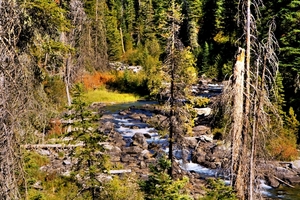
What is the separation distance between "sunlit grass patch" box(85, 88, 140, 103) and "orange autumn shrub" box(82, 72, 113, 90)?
2.60 ft

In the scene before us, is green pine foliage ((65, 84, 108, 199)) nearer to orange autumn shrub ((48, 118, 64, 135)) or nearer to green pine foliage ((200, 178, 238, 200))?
green pine foliage ((200, 178, 238, 200))

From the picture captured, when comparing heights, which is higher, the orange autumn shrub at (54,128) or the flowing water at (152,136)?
the orange autumn shrub at (54,128)

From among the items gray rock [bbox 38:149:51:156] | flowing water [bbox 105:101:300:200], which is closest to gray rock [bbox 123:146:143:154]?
flowing water [bbox 105:101:300:200]

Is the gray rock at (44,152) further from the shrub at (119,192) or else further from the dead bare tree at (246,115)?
Answer: the dead bare tree at (246,115)

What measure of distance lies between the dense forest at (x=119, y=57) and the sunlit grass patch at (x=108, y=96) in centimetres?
118

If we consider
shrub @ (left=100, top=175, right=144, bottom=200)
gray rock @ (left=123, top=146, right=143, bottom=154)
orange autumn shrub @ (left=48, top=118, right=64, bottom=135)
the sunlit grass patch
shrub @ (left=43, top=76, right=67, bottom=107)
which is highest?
shrub @ (left=43, top=76, right=67, bottom=107)

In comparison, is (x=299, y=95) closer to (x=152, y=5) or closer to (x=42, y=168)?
(x=42, y=168)

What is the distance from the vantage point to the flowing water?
16.4 meters

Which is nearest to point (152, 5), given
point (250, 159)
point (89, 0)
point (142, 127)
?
point (89, 0)

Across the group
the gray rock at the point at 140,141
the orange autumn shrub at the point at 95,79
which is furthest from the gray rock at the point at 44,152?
the orange autumn shrub at the point at 95,79

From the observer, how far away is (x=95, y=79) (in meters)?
42.2

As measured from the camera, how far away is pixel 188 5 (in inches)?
2389

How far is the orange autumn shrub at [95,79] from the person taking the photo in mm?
40447

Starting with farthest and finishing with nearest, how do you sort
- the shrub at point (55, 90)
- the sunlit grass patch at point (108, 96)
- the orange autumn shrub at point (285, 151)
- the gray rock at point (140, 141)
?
the sunlit grass patch at point (108, 96) → the shrub at point (55, 90) → the gray rock at point (140, 141) → the orange autumn shrub at point (285, 151)
